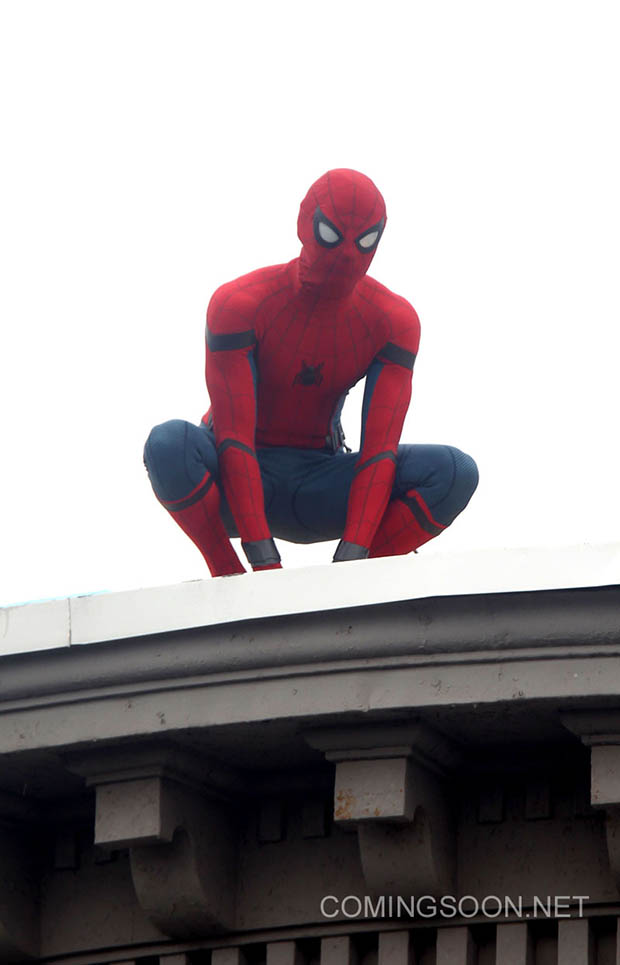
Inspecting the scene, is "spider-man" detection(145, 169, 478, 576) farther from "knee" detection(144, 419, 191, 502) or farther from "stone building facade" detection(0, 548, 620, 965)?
"stone building facade" detection(0, 548, 620, 965)

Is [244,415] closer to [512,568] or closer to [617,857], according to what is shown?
[512,568]

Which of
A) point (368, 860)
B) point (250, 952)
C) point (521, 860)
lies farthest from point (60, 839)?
point (521, 860)

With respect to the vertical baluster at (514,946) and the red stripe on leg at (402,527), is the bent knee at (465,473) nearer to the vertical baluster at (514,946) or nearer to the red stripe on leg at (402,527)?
the red stripe on leg at (402,527)

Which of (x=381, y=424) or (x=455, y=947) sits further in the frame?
(x=381, y=424)

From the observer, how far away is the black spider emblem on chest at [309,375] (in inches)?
273

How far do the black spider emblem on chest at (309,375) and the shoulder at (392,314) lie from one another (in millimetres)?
285

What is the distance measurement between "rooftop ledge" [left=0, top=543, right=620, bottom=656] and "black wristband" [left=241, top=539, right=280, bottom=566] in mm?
1190

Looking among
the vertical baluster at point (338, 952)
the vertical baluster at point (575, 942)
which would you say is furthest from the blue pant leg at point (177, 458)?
the vertical baluster at point (575, 942)

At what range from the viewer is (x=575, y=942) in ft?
17.2

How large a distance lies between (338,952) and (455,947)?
1.21 ft

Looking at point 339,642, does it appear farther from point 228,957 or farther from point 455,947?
point 228,957

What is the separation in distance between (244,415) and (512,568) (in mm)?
1851

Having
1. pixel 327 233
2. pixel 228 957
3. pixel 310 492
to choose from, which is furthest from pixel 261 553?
pixel 228 957

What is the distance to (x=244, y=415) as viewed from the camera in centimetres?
674
